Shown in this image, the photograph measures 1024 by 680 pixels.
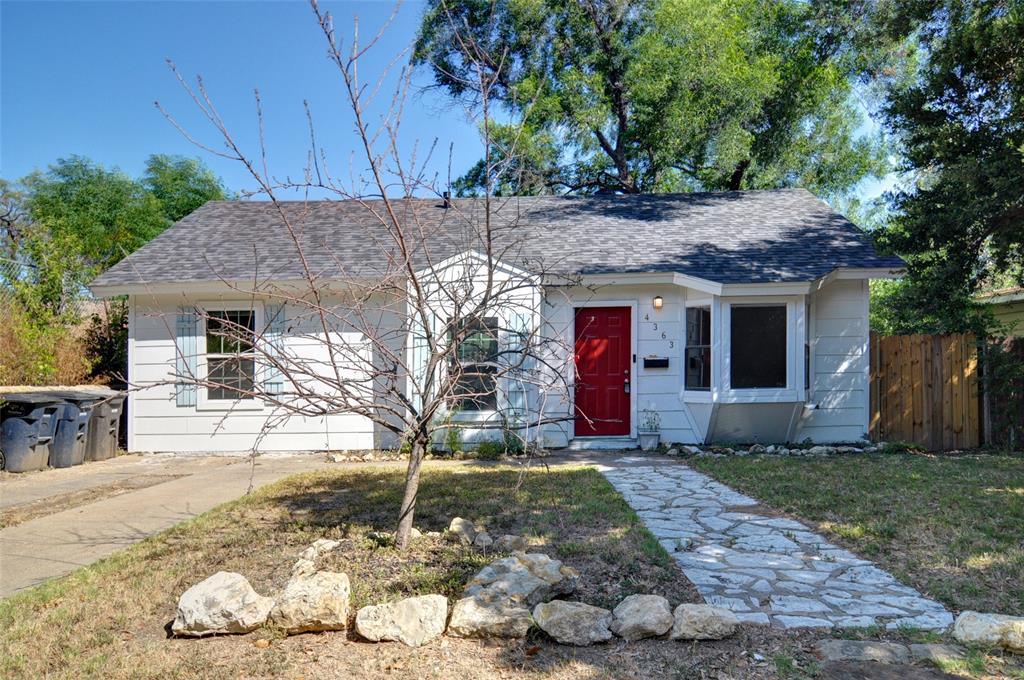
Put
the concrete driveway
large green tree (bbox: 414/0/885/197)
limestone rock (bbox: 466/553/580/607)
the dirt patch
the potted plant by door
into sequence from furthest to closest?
large green tree (bbox: 414/0/885/197), the potted plant by door, the dirt patch, the concrete driveway, limestone rock (bbox: 466/553/580/607)

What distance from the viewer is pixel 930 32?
10.9 metres

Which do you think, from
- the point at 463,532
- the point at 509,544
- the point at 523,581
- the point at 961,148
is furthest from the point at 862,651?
the point at 961,148

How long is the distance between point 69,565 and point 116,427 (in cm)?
642

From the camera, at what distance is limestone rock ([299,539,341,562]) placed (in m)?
4.38

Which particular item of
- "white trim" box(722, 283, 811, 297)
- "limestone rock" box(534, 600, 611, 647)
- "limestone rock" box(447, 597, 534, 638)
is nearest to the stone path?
"limestone rock" box(534, 600, 611, 647)

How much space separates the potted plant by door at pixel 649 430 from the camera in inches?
398

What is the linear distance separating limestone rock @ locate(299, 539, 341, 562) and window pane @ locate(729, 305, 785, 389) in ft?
22.7

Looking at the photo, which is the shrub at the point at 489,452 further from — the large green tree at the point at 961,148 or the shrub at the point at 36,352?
the shrub at the point at 36,352

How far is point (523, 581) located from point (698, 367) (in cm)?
698

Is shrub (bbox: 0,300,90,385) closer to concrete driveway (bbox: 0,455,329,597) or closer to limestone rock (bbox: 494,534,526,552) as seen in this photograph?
concrete driveway (bbox: 0,455,329,597)

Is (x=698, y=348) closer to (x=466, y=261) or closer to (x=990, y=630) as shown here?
(x=466, y=261)

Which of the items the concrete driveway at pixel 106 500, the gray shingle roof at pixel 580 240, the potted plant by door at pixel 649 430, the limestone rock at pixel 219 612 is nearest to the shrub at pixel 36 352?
the gray shingle roof at pixel 580 240

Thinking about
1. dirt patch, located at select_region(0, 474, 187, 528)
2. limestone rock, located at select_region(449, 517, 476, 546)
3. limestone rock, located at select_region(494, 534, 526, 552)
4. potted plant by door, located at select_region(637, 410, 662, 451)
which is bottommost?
dirt patch, located at select_region(0, 474, 187, 528)

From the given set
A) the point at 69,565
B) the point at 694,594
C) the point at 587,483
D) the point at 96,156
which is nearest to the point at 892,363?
the point at 587,483
